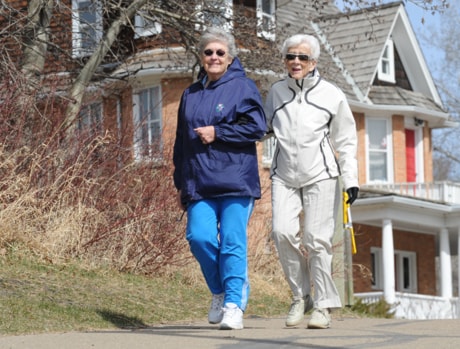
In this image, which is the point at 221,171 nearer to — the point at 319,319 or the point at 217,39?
the point at 217,39

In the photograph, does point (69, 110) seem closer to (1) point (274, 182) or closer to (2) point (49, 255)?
(2) point (49, 255)

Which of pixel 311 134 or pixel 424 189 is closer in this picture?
pixel 311 134

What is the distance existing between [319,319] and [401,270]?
25478mm

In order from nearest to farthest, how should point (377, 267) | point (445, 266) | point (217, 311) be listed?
point (217, 311), point (445, 266), point (377, 267)

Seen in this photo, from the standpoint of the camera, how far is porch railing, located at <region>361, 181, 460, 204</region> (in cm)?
2977

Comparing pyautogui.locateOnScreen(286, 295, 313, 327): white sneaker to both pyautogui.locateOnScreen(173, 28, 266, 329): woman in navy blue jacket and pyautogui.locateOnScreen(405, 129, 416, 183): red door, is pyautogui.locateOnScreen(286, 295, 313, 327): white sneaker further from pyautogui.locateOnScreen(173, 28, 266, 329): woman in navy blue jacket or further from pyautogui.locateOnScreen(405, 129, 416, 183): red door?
pyautogui.locateOnScreen(405, 129, 416, 183): red door

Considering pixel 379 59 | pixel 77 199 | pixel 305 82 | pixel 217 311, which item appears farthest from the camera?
pixel 379 59

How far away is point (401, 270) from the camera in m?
33.2

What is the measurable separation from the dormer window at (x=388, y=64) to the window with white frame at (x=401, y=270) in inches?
186

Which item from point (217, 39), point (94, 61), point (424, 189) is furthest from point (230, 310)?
point (424, 189)

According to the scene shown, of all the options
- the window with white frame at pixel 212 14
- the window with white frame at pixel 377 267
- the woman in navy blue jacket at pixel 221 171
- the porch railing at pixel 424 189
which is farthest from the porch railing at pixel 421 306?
the woman in navy blue jacket at pixel 221 171

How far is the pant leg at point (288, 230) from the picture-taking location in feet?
27.1

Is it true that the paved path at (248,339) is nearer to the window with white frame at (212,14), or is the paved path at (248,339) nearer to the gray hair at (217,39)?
the gray hair at (217,39)

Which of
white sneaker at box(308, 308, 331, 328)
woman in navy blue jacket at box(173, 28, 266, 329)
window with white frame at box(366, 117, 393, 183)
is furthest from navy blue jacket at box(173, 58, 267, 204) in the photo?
window with white frame at box(366, 117, 393, 183)
